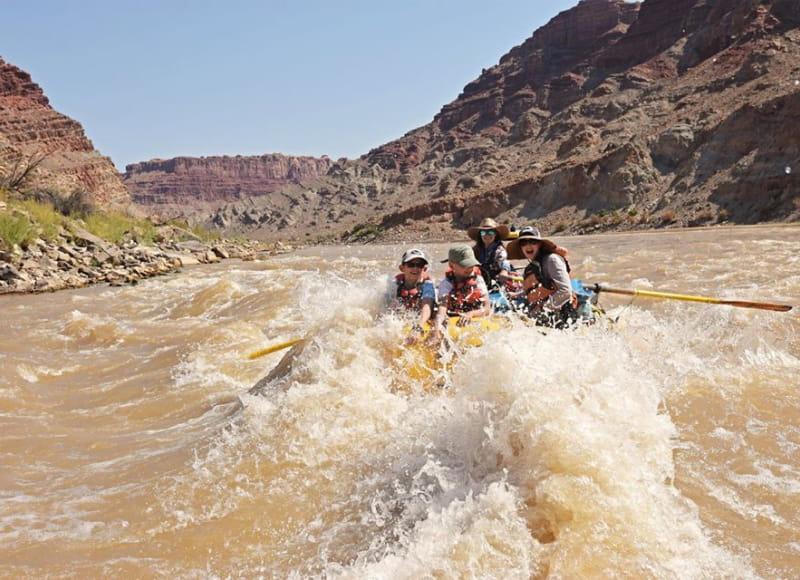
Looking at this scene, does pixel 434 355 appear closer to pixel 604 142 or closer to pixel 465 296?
pixel 465 296

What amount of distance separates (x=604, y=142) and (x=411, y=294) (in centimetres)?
4985

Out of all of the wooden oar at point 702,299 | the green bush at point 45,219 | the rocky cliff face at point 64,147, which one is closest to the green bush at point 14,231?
the green bush at point 45,219

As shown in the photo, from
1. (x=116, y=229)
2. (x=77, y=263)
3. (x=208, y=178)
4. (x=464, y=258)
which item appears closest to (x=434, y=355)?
A: (x=464, y=258)

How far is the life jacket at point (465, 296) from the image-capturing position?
218 inches

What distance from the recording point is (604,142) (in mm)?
50062

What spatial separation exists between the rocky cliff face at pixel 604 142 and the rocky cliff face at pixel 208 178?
70.6 metres

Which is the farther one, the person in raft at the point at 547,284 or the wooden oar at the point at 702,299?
the wooden oar at the point at 702,299

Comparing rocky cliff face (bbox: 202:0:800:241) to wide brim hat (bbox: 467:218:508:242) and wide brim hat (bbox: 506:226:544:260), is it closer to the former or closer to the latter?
wide brim hat (bbox: 467:218:508:242)

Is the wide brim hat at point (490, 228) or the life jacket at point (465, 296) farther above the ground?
the wide brim hat at point (490, 228)

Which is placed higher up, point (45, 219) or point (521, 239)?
point (45, 219)

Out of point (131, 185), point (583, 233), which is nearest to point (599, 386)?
point (583, 233)

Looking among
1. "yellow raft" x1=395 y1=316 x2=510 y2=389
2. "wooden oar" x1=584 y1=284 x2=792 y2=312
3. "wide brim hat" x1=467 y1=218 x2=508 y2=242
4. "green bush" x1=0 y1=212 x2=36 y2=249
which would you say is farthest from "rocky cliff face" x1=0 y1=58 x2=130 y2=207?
"yellow raft" x1=395 y1=316 x2=510 y2=389

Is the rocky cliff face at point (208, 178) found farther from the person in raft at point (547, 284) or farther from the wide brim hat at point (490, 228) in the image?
the person in raft at point (547, 284)

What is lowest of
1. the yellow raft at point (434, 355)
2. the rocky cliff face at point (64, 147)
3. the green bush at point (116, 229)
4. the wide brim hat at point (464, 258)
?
the yellow raft at point (434, 355)
